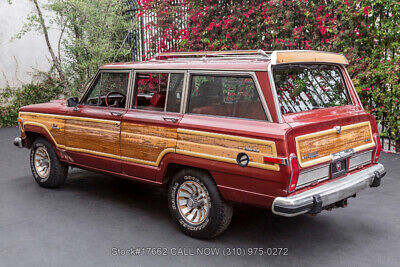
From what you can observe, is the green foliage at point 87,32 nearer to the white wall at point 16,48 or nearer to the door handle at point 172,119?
the white wall at point 16,48

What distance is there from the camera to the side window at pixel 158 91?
479 centimetres

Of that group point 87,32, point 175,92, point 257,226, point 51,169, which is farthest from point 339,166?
point 87,32

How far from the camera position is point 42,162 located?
649cm

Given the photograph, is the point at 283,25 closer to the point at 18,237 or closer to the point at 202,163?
the point at 202,163

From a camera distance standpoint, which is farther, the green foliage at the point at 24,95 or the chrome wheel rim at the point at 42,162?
the green foliage at the point at 24,95

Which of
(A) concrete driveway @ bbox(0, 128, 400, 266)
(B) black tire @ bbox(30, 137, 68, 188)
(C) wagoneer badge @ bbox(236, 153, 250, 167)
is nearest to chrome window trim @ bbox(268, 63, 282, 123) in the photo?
(C) wagoneer badge @ bbox(236, 153, 250, 167)

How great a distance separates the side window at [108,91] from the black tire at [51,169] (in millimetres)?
990

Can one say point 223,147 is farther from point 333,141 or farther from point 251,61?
point 333,141

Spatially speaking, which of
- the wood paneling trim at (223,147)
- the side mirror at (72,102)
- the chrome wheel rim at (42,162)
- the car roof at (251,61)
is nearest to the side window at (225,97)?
the car roof at (251,61)

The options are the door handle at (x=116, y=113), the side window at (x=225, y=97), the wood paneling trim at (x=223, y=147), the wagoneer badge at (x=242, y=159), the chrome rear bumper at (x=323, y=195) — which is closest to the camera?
the chrome rear bumper at (x=323, y=195)

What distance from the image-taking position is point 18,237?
4.70 metres

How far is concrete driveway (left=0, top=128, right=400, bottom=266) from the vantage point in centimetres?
412

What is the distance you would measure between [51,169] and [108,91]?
5.09ft

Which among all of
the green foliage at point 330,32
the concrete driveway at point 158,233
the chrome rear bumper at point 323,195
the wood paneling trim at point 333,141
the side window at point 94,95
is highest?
the green foliage at point 330,32
